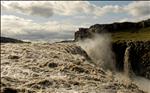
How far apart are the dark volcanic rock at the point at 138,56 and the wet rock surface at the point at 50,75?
69.7 m

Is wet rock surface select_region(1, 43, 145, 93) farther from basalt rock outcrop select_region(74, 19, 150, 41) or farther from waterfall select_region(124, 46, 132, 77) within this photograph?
basalt rock outcrop select_region(74, 19, 150, 41)

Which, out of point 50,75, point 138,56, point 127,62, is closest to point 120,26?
point 127,62

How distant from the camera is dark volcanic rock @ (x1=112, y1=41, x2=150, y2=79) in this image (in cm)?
11081

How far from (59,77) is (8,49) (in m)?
13.1

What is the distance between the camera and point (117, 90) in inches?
1309

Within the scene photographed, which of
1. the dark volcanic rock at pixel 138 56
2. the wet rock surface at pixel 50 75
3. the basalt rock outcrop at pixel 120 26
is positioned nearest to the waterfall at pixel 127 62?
the dark volcanic rock at pixel 138 56

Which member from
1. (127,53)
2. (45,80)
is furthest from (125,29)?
(45,80)

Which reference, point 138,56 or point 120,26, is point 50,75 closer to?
point 138,56

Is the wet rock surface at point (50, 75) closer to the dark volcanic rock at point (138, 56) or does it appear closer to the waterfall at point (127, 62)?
the dark volcanic rock at point (138, 56)

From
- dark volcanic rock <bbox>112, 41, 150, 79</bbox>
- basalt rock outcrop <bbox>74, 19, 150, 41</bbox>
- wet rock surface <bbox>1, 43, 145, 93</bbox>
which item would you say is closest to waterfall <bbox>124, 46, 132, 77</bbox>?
dark volcanic rock <bbox>112, 41, 150, 79</bbox>

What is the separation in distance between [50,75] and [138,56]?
81.4 metres

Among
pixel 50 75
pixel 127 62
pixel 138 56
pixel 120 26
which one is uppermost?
pixel 120 26

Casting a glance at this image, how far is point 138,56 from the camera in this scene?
371 ft

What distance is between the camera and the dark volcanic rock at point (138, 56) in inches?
4363
